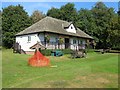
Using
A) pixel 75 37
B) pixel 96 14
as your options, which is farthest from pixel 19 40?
pixel 96 14

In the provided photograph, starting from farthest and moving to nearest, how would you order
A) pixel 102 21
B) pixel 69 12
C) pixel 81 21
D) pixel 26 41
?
pixel 69 12 < pixel 102 21 < pixel 81 21 < pixel 26 41

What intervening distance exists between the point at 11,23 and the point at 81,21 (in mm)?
18788

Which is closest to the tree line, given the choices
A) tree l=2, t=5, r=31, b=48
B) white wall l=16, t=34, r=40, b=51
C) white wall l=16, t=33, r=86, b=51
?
tree l=2, t=5, r=31, b=48

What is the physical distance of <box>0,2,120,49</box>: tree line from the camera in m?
57.1

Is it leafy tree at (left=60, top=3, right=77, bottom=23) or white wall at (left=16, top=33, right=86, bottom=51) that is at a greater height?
leafy tree at (left=60, top=3, right=77, bottom=23)

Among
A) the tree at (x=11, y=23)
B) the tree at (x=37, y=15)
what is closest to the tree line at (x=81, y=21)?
the tree at (x=11, y=23)

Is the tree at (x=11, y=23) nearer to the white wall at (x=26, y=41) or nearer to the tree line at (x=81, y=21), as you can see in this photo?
the tree line at (x=81, y=21)

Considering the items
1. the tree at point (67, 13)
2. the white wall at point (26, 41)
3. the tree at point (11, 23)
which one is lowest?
the white wall at point (26, 41)

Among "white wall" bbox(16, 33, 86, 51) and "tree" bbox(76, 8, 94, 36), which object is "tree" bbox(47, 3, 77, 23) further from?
"white wall" bbox(16, 33, 86, 51)

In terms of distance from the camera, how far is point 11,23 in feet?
192

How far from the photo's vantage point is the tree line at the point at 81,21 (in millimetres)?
57094

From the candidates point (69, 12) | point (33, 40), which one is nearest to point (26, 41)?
point (33, 40)

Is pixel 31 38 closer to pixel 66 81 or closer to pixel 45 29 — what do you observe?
pixel 45 29

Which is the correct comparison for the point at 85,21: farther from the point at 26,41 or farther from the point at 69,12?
the point at 26,41
